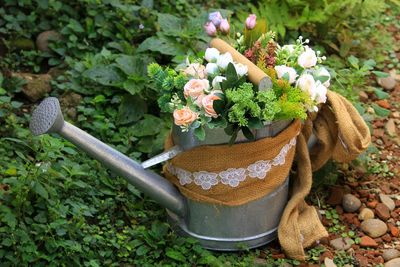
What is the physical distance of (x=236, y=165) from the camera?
304cm

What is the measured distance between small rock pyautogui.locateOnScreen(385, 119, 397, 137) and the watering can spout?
4.29 ft

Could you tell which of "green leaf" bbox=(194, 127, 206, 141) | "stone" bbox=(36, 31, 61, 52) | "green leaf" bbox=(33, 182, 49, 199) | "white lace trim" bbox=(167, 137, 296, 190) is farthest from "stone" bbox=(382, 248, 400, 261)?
"stone" bbox=(36, 31, 61, 52)

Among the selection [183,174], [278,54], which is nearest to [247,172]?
[183,174]

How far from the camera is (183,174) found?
3.11 meters

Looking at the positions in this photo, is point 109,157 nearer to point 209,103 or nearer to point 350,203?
point 209,103

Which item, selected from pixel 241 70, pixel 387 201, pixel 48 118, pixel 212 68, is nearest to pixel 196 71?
pixel 212 68

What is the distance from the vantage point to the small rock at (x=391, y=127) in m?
4.03

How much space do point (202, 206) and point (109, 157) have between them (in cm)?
40

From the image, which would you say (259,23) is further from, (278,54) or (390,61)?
(390,61)

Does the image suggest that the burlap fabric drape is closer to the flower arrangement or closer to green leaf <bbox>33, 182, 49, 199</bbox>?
the flower arrangement

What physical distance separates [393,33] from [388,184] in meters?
1.47

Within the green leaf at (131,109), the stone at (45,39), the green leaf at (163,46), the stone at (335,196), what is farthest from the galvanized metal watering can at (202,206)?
the stone at (45,39)

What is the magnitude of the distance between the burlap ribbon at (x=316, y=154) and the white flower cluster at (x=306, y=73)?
25 centimetres

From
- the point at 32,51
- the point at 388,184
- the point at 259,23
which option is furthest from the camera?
the point at 32,51
